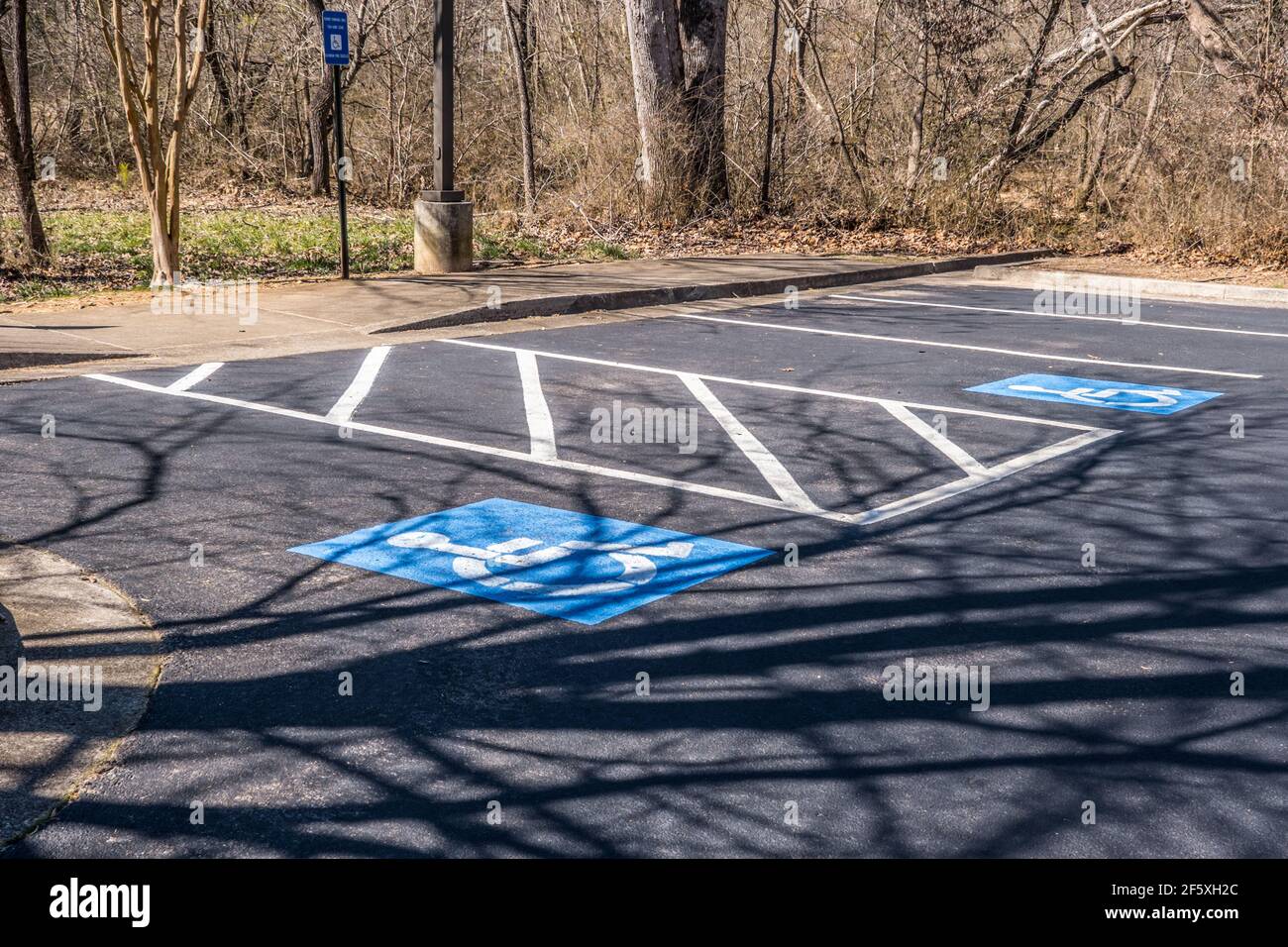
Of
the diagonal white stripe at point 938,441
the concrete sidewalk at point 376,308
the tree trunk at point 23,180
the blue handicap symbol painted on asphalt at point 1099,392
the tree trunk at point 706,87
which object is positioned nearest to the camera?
the diagonal white stripe at point 938,441

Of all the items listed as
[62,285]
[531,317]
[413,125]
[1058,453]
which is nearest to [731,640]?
[1058,453]

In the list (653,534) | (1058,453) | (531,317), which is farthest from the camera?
(531,317)

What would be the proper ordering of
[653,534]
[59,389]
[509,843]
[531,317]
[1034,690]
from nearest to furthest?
[509,843] → [1034,690] → [653,534] → [59,389] → [531,317]

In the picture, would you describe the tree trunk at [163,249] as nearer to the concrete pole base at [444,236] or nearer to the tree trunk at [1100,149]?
the concrete pole base at [444,236]

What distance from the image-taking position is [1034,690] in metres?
4.54

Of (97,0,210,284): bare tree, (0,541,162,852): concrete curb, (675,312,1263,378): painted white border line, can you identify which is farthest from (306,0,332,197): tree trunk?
(0,541,162,852): concrete curb

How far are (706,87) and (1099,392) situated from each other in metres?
12.4

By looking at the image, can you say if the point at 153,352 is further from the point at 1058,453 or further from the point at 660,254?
the point at 660,254

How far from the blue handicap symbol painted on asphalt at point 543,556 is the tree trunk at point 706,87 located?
1494 centimetres

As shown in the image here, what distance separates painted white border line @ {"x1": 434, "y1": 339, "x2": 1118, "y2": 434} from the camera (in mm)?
8898

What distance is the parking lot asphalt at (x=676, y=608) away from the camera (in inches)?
146

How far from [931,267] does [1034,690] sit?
47.0 feet

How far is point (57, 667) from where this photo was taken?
4527 millimetres

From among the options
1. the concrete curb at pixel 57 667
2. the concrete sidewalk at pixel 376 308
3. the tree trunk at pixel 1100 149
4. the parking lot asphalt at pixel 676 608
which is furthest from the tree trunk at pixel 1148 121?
the concrete curb at pixel 57 667
